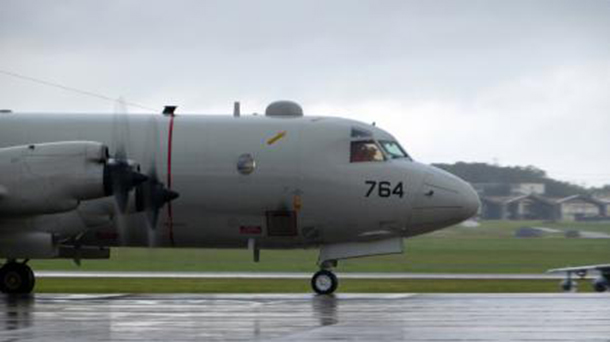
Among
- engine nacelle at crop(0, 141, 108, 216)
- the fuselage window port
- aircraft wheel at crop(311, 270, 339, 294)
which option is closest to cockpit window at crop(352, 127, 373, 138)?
the fuselage window port

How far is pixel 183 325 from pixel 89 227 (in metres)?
7.99

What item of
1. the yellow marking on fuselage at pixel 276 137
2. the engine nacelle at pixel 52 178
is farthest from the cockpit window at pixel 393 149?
the engine nacelle at pixel 52 178

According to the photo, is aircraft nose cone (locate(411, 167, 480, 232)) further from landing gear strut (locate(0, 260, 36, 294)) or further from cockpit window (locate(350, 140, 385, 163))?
landing gear strut (locate(0, 260, 36, 294))

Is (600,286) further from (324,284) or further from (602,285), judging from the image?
(324,284)

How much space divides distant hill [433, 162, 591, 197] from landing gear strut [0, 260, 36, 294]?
10322 centimetres

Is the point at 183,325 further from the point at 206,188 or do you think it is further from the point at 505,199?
the point at 505,199

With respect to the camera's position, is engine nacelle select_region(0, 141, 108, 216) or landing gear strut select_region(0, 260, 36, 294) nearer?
engine nacelle select_region(0, 141, 108, 216)

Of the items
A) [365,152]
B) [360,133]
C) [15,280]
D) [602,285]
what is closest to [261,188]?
[365,152]

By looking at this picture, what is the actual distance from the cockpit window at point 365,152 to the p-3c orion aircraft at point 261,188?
0.10 feet

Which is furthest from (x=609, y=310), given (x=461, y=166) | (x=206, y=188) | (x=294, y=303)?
(x=461, y=166)

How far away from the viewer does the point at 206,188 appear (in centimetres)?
2684

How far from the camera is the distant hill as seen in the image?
134 m

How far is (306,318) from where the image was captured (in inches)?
789

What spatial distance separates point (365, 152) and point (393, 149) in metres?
0.79
